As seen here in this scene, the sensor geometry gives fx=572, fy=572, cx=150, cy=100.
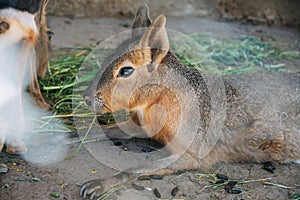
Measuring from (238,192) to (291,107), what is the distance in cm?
82

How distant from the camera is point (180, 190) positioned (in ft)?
Result: 11.3

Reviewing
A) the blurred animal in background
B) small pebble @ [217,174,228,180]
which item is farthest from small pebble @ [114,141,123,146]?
small pebble @ [217,174,228,180]

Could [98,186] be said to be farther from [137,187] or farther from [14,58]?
[14,58]

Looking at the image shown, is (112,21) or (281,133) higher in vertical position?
(112,21)

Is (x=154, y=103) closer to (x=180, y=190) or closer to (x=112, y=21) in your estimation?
(x=180, y=190)

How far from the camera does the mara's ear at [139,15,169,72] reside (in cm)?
350

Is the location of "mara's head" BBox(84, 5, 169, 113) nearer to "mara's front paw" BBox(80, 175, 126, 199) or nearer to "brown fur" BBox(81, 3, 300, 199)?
"brown fur" BBox(81, 3, 300, 199)

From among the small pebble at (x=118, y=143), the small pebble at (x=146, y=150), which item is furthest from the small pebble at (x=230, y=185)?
the small pebble at (x=118, y=143)

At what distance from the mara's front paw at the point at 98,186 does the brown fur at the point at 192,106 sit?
0.38m

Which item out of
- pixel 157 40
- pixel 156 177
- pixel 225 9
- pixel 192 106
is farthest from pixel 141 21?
pixel 225 9

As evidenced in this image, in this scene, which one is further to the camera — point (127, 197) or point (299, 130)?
point (299, 130)

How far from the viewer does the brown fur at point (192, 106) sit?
11.9 feet

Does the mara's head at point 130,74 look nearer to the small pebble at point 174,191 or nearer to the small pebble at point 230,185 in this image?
the small pebble at point 174,191

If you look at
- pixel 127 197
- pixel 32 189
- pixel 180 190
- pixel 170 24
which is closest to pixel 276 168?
pixel 180 190
